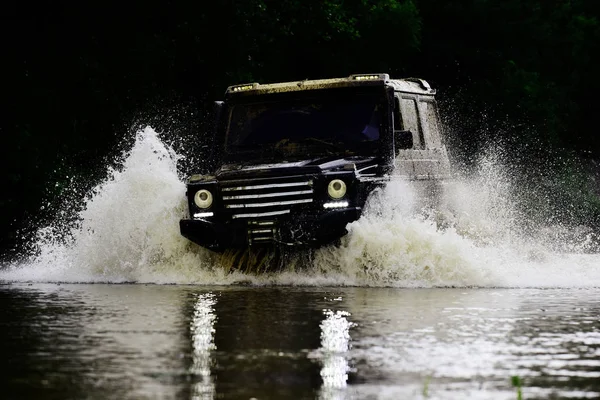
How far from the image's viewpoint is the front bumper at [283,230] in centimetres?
1395

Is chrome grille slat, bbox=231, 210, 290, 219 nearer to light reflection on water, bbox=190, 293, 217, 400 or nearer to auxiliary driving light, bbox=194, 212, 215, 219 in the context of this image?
auxiliary driving light, bbox=194, 212, 215, 219

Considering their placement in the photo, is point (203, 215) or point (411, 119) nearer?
point (203, 215)

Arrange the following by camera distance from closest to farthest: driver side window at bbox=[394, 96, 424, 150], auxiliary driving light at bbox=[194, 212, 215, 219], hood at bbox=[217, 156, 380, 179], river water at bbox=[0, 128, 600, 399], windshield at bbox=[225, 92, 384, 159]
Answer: river water at bbox=[0, 128, 600, 399]
hood at bbox=[217, 156, 380, 179]
auxiliary driving light at bbox=[194, 212, 215, 219]
windshield at bbox=[225, 92, 384, 159]
driver side window at bbox=[394, 96, 424, 150]

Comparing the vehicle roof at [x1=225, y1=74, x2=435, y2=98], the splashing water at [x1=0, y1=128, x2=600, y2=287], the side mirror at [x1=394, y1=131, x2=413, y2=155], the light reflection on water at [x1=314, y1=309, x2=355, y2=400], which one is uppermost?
the vehicle roof at [x1=225, y1=74, x2=435, y2=98]

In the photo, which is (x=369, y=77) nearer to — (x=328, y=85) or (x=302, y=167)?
(x=328, y=85)

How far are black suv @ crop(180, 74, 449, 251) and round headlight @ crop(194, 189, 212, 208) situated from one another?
10 millimetres

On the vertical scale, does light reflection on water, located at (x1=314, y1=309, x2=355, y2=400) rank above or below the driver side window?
below

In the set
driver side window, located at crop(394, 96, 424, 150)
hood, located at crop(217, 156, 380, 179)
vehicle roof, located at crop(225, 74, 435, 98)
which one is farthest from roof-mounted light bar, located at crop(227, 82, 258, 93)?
driver side window, located at crop(394, 96, 424, 150)

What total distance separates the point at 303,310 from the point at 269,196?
3264 millimetres

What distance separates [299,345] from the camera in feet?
27.9

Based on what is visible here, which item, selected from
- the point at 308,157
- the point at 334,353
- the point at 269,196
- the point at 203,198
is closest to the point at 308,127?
the point at 308,157

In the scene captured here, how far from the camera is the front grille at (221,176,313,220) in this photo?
46.0ft

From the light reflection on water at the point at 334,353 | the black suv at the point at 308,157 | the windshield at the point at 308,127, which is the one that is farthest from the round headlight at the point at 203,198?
the light reflection on water at the point at 334,353

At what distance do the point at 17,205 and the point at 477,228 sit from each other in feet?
30.8
